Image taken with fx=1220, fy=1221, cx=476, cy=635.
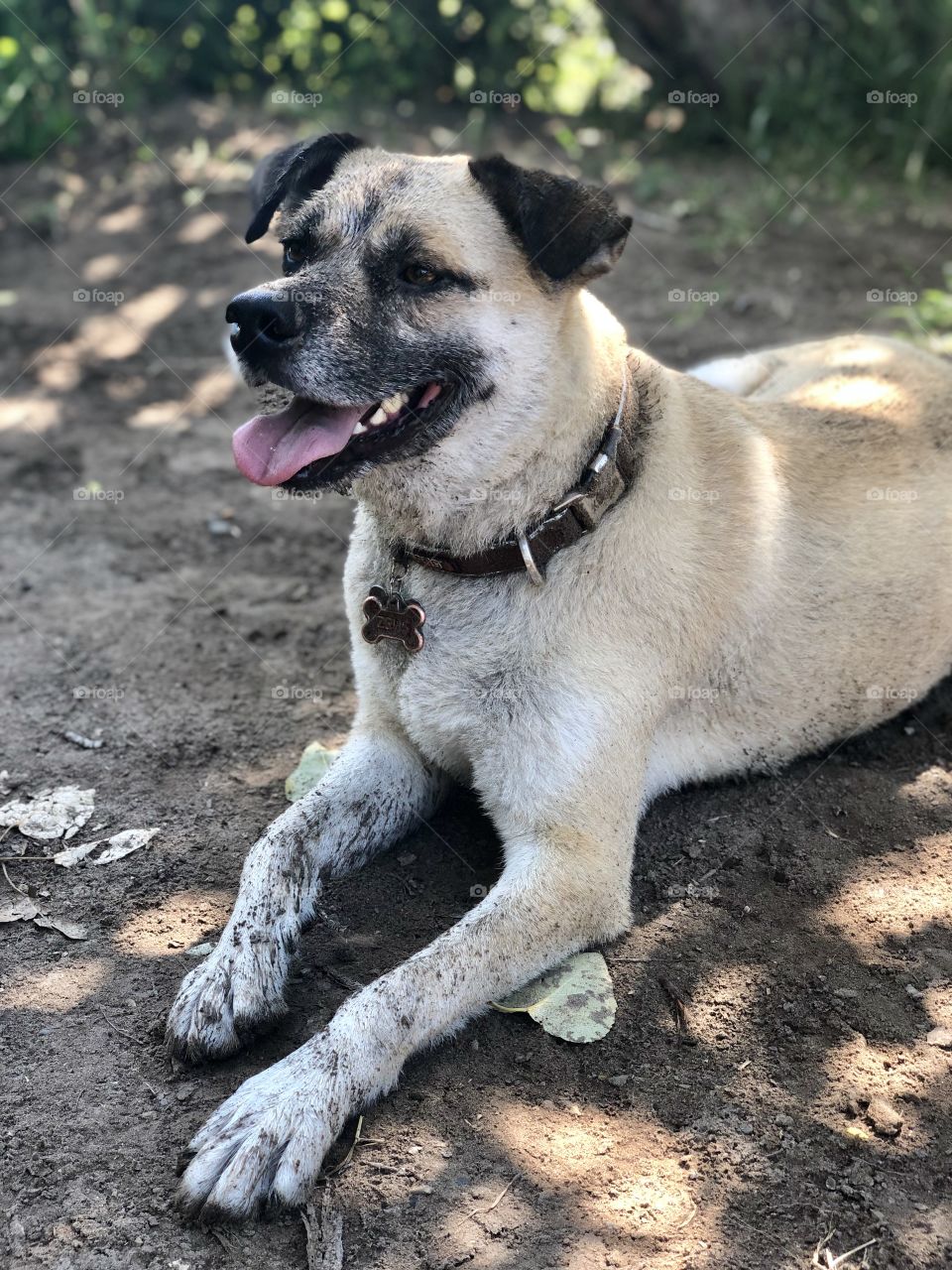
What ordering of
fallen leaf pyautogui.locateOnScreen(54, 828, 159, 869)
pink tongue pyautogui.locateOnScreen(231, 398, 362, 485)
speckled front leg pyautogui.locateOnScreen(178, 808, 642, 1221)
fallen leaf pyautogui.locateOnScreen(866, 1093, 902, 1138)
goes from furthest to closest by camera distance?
1. fallen leaf pyautogui.locateOnScreen(54, 828, 159, 869)
2. pink tongue pyautogui.locateOnScreen(231, 398, 362, 485)
3. fallen leaf pyautogui.locateOnScreen(866, 1093, 902, 1138)
4. speckled front leg pyautogui.locateOnScreen(178, 808, 642, 1221)

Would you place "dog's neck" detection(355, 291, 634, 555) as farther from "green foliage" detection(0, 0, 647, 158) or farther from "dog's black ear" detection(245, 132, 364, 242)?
"green foliage" detection(0, 0, 647, 158)

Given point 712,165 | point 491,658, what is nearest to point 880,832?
point 491,658

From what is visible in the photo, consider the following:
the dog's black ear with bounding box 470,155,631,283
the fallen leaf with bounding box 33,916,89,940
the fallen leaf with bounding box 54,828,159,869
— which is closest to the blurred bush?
the dog's black ear with bounding box 470,155,631,283

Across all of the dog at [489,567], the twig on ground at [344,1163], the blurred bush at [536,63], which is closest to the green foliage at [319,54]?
the blurred bush at [536,63]

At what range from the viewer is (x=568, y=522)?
2.99 meters

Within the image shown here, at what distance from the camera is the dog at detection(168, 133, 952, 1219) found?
2.79 m

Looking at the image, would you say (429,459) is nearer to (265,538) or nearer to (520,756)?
(520,756)

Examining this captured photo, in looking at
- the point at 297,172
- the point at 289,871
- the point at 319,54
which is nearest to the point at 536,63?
the point at 319,54

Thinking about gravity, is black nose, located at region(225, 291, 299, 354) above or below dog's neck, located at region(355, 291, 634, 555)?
above

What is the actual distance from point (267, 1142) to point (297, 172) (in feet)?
8.02

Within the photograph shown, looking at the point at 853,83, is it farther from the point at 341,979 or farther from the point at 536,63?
the point at 341,979

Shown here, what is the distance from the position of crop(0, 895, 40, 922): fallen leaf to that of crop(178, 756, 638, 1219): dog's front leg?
903 millimetres

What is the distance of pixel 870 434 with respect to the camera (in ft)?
12.1

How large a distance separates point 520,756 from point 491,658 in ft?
0.83
